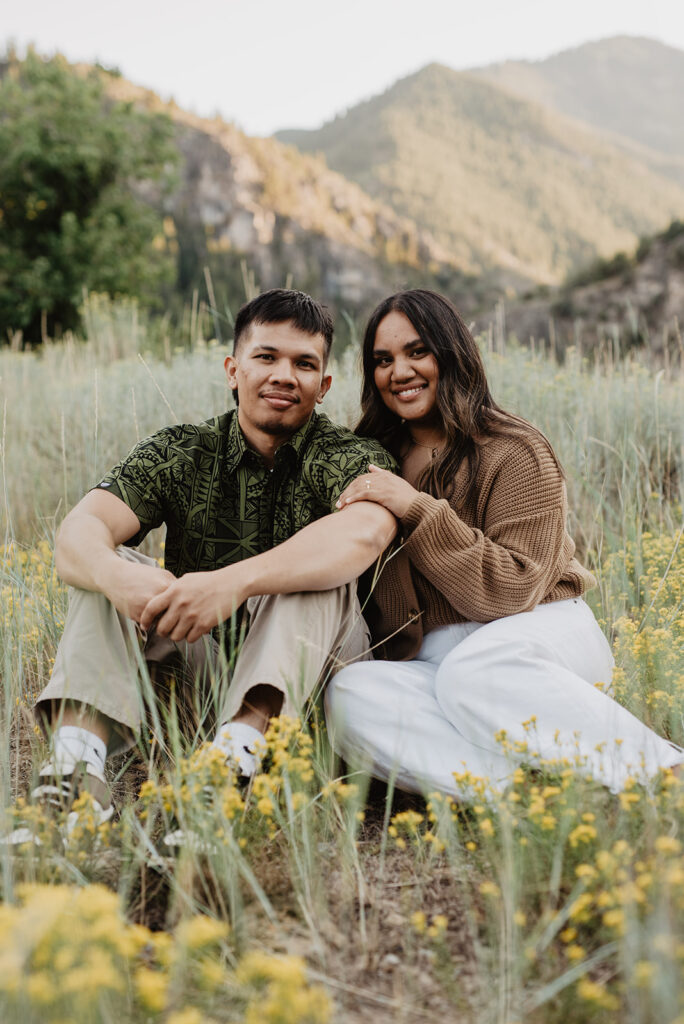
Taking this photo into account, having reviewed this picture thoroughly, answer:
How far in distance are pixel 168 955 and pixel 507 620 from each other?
1419 millimetres

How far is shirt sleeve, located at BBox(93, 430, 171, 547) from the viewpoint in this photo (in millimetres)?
2500

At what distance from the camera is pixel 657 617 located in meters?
2.96

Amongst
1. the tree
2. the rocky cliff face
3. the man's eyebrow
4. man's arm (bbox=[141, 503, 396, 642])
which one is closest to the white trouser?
man's arm (bbox=[141, 503, 396, 642])

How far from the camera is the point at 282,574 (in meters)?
2.18

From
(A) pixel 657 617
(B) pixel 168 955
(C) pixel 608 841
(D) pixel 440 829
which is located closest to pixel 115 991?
(B) pixel 168 955

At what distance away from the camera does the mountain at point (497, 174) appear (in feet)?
284

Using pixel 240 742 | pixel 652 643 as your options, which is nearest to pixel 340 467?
pixel 240 742

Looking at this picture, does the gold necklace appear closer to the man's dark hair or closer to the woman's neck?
the woman's neck

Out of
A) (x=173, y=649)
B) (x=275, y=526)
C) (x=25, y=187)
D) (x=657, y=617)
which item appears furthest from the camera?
(x=25, y=187)

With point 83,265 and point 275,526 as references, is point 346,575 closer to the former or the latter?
point 275,526

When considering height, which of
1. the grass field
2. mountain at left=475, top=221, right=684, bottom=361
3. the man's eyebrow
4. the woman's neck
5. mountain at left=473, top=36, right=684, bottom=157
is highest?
mountain at left=473, top=36, right=684, bottom=157

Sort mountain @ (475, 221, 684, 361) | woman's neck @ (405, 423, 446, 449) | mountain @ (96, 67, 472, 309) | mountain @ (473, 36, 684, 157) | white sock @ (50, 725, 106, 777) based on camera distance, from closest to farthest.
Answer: white sock @ (50, 725, 106, 777) < woman's neck @ (405, 423, 446, 449) < mountain @ (475, 221, 684, 361) < mountain @ (96, 67, 472, 309) < mountain @ (473, 36, 684, 157)

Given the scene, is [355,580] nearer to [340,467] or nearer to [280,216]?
[340,467]

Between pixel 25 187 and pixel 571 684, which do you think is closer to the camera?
pixel 571 684
